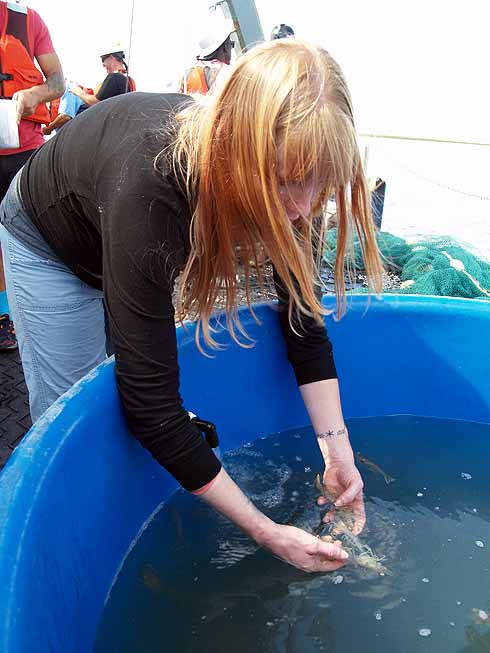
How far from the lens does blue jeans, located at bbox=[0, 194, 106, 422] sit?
112cm

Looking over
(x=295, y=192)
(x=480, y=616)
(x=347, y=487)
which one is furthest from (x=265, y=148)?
(x=480, y=616)

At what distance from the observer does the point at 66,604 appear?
92 cm

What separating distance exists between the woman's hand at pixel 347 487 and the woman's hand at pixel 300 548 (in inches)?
7.9

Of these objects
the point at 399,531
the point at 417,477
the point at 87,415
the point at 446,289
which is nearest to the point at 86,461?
the point at 87,415

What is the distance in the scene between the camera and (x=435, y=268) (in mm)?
2762

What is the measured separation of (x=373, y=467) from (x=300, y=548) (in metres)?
0.55

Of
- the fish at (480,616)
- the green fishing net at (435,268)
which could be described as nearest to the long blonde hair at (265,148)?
the fish at (480,616)

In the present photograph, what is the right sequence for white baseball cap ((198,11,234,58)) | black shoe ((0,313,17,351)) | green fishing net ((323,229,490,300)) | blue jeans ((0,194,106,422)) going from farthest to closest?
1. white baseball cap ((198,11,234,58))
2. green fishing net ((323,229,490,300))
3. black shoe ((0,313,17,351))
4. blue jeans ((0,194,106,422))

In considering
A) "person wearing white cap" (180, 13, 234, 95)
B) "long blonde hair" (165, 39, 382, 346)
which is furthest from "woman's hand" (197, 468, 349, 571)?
"person wearing white cap" (180, 13, 234, 95)

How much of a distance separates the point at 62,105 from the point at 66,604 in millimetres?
5540

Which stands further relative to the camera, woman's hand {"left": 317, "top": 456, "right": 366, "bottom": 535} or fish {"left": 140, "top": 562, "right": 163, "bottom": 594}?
woman's hand {"left": 317, "top": 456, "right": 366, "bottom": 535}

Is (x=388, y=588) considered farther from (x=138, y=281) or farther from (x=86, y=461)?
(x=138, y=281)

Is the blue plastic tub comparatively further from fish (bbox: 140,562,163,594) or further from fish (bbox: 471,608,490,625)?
fish (bbox: 471,608,490,625)

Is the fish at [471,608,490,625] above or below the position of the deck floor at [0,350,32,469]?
below
